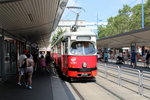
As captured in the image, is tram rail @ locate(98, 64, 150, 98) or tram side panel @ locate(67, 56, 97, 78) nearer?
tram rail @ locate(98, 64, 150, 98)

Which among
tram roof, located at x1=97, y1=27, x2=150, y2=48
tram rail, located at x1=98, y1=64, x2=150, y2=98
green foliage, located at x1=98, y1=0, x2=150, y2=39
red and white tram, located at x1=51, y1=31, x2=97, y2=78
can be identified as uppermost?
green foliage, located at x1=98, y1=0, x2=150, y2=39

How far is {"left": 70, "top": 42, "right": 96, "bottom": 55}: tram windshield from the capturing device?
1384 cm

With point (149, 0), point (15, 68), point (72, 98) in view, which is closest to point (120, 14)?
point (149, 0)

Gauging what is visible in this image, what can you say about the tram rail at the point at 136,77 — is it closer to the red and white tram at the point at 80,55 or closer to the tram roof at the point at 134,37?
the red and white tram at the point at 80,55

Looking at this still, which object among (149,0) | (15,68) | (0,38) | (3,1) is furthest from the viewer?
(149,0)

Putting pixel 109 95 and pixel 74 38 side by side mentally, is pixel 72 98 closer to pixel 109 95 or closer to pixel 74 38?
pixel 109 95

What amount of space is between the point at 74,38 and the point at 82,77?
2408 mm

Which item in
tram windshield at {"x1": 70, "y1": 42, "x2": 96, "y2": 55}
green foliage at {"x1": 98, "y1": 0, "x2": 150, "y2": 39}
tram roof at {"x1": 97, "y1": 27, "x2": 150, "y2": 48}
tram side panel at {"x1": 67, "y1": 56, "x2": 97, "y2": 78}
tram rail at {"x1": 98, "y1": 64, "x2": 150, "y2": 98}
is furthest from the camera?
green foliage at {"x1": 98, "y1": 0, "x2": 150, "y2": 39}

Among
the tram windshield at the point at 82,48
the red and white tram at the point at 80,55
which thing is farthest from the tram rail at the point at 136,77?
the tram windshield at the point at 82,48

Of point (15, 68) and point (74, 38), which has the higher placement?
point (74, 38)

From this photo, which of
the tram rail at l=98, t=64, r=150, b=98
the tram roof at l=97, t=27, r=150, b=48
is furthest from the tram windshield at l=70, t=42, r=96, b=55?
the tram roof at l=97, t=27, r=150, b=48

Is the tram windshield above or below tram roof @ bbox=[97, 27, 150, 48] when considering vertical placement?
below

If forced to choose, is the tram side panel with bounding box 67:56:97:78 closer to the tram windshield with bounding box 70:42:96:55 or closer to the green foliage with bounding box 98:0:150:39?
the tram windshield with bounding box 70:42:96:55

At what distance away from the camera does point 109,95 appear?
32.6 ft
